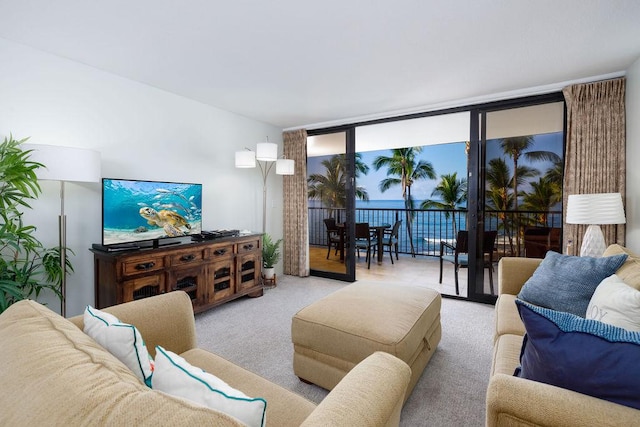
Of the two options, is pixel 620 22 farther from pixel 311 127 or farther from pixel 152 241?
pixel 152 241

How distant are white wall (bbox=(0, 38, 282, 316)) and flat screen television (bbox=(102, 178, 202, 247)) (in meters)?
0.26

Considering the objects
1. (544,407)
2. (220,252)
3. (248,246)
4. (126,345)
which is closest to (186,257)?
(220,252)

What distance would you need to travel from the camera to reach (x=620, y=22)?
208cm

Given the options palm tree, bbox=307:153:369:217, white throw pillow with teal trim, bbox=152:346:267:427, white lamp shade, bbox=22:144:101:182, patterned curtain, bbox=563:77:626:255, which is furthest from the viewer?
palm tree, bbox=307:153:369:217

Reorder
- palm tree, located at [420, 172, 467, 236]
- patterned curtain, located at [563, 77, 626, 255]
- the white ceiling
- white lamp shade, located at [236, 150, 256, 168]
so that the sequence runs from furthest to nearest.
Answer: palm tree, located at [420, 172, 467, 236] < white lamp shade, located at [236, 150, 256, 168] < patterned curtain, located at [563, 77, 626, 255] < the white ceiling

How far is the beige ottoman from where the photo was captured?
5.74ft

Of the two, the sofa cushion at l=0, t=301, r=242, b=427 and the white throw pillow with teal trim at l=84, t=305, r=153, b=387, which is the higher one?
the sofa cushion at l=0, t=301, r=242, b=427

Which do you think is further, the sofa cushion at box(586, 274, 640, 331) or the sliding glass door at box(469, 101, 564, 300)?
the sliding glass door at box(469, 101, 564, 300)

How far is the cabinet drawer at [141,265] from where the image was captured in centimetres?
261

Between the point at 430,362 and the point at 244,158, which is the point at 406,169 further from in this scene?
the point at 430,362

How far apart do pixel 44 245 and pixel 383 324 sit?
9.22 ft

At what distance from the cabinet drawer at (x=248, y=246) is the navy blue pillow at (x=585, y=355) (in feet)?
10.4

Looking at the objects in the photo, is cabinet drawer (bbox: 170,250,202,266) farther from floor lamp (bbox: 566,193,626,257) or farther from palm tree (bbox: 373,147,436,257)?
palm tree (bbox: 373,147,436,257)

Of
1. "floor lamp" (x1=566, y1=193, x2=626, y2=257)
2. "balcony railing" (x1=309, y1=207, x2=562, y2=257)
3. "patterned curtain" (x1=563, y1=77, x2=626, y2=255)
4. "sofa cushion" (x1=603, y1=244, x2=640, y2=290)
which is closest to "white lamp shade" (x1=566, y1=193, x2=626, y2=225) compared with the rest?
"floor lamp" (x1=566, y1=193, x2=626, y2=257)
